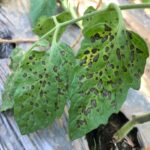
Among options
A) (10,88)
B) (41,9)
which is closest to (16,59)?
(10,88)

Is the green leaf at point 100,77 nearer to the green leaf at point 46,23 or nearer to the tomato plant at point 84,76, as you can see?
the tomato plant at point 84,76

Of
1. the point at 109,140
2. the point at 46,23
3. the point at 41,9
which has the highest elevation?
the point at 46,23

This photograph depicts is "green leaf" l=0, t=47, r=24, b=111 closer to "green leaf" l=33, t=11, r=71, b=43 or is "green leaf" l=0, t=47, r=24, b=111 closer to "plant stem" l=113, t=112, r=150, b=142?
"green leaf" l=33, t=11, r=71, b=43

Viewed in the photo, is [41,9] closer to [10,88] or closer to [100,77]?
[10,88]

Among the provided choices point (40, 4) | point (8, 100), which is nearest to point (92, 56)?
point (8, 100)

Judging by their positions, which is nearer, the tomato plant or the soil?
the tomato plant

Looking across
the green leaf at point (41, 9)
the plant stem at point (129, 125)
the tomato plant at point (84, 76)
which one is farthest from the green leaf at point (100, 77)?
the green leaf at point (41, 9)

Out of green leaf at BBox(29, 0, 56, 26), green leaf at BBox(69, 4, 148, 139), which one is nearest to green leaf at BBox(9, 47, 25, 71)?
green leaf at BBox(69, 4, 148, 139)
